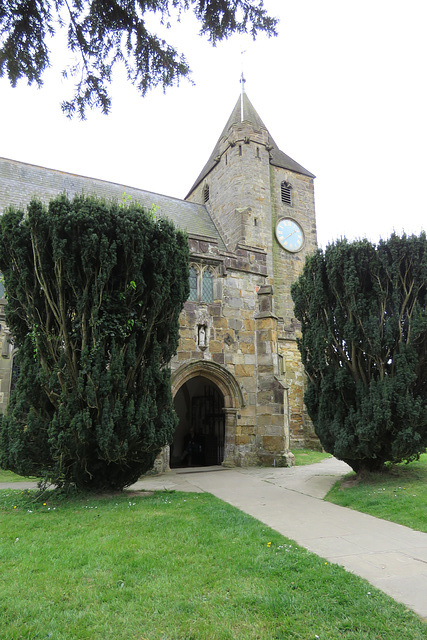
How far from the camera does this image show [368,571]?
151 inches

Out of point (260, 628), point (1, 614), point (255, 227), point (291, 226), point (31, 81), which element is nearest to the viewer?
→ point (260, 628)

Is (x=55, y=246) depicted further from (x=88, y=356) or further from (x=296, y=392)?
(x=296, y=392)

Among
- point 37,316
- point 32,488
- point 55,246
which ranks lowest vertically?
point 32,488

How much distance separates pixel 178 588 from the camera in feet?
11.4

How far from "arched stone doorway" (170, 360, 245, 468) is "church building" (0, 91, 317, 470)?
0.03 m

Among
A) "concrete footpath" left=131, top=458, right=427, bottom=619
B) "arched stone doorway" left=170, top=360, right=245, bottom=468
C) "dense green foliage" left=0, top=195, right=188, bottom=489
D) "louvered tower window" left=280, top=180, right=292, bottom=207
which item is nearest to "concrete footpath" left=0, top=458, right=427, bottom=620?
"concrete footpath" left=131, top=458, right=427, bottom=619

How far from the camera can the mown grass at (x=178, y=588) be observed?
2846 mm

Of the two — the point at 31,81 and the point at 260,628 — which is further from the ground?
the point at 31,81

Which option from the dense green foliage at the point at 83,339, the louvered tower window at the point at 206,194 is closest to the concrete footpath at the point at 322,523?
the dense green foliage at the point at 83,339

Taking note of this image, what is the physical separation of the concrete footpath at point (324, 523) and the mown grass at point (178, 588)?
0.99 feet

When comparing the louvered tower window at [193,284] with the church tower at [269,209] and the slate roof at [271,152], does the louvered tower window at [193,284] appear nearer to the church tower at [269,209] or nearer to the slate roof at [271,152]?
the church tower at [269,209]

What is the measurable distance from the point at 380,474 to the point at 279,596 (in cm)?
581

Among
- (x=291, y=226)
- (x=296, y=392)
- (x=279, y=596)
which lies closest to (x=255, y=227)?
(x=291, y=226)

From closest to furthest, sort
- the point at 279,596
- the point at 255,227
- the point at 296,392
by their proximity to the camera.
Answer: the point at 279,596
the point at 296,392
the point at 255,227
